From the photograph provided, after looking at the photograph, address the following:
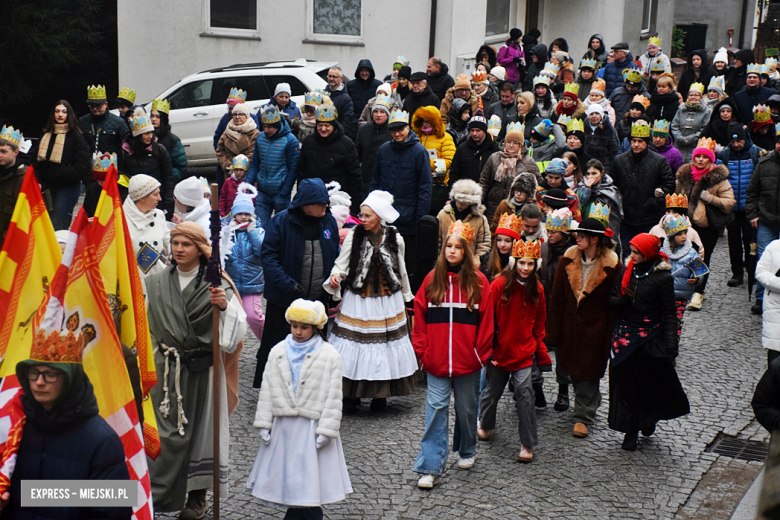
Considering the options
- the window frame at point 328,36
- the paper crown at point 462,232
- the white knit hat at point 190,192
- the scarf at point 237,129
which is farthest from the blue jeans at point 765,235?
the window frame at point 328,36

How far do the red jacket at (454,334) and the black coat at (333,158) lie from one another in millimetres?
4460

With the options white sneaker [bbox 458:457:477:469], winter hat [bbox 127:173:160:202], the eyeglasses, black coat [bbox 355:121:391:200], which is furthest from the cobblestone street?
black coat [bbox 355:121:391:200]

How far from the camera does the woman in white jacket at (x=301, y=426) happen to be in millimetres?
5473

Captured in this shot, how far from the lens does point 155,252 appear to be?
731cm

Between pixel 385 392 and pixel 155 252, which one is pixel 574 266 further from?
pixel 155 252

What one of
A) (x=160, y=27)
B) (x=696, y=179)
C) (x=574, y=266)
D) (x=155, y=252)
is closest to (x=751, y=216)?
(x=696, y=179)

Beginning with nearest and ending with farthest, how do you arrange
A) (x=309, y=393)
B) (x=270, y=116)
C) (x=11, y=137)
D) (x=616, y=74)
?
1. (x=309, y=393)
2. (x=11, y=137)
3. (x=270, y=116)
4. (x=616, y=74)

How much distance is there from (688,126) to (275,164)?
21.4 feet

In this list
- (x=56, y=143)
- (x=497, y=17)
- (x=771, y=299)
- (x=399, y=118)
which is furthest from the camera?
(x=497, y=17)

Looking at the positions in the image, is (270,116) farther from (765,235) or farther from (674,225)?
(765,235)

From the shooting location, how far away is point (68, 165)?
1097 centimetres

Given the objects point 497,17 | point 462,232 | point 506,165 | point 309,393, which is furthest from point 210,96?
point 309,393

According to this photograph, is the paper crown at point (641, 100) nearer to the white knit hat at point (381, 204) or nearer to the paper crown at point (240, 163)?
the paper crown at point (240, 163)

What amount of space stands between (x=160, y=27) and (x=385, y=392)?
15626mm
